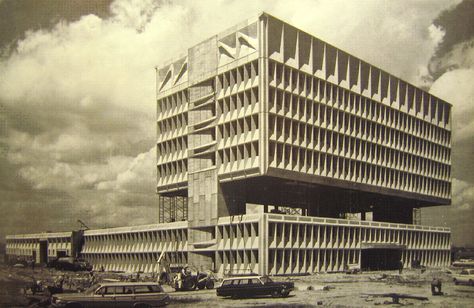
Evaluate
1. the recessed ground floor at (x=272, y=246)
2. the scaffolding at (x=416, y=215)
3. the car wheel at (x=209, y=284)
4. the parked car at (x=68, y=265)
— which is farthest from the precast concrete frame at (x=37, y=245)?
the scaffolding at (x=416, y=215)

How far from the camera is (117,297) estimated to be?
103ft

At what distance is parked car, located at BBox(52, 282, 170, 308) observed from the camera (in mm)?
30938

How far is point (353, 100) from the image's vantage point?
8881 centimetres

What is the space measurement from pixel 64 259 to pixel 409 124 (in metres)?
63.4

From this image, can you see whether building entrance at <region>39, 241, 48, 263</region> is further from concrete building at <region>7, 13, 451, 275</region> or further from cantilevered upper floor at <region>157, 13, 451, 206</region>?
cantilevered upper floor at <region>157, 13, 451, 206</region>

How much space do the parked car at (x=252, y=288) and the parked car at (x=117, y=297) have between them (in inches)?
405

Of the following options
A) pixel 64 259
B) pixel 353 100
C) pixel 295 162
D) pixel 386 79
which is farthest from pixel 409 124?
pixel 64 259

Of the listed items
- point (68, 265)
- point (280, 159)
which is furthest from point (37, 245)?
point (280, 159)

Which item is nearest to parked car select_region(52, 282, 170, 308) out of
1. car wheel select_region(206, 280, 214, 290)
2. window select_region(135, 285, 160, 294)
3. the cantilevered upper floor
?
window select_region(135, 285, 160, 294)

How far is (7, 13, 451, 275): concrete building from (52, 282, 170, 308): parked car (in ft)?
123

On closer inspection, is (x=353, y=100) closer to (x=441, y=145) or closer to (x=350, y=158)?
(x=350, y=158)

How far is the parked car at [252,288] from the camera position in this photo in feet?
135

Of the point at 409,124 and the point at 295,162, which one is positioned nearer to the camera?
the point at 295,162

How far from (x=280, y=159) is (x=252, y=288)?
3411cm
